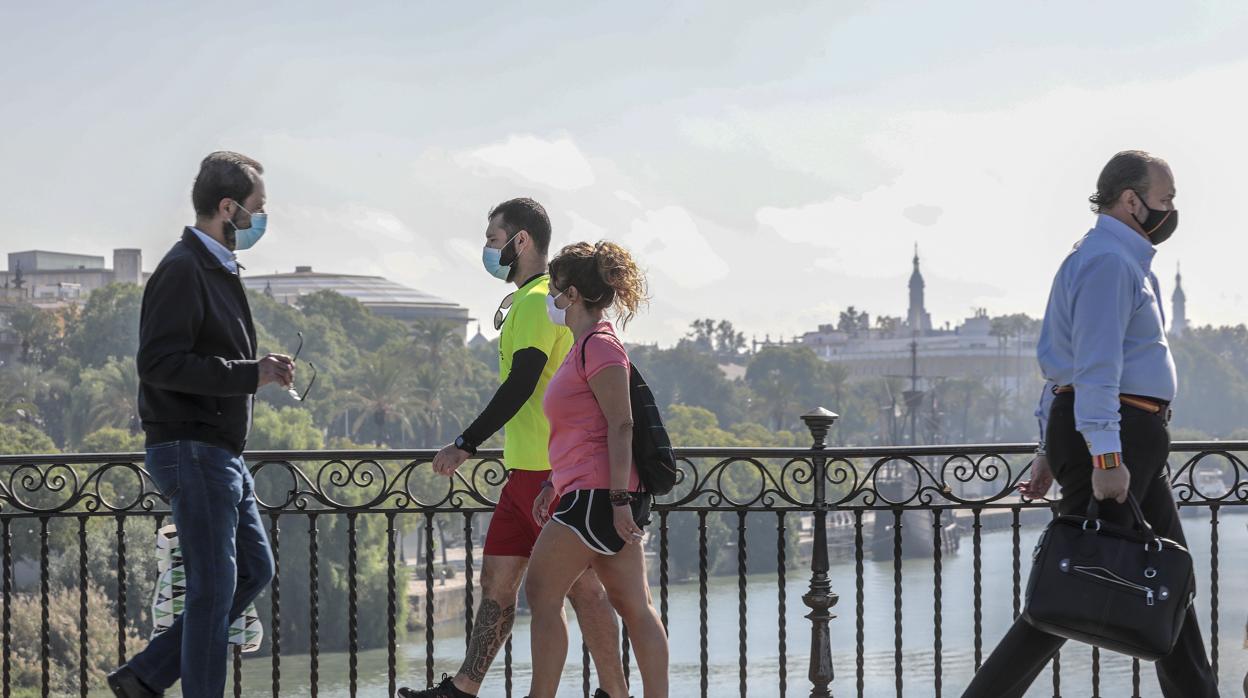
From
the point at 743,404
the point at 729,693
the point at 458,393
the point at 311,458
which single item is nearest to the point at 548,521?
the point at 311,458

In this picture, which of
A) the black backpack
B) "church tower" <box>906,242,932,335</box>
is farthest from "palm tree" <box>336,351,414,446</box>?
"church tower" <box>906,242,932,335</box>

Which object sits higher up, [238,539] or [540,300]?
[540,300]

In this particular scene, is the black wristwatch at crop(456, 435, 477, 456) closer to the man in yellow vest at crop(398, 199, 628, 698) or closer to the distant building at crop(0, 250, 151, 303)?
the man in yellow vest at crop(398, 199, 628, 698)

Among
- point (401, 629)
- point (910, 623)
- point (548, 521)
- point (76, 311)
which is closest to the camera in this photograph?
point (548, 521)

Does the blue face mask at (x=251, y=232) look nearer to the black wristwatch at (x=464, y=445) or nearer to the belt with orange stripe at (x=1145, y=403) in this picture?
the black wristwatch at (x=464, y=445)

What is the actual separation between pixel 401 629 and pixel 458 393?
118 ft

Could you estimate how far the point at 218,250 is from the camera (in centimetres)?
368

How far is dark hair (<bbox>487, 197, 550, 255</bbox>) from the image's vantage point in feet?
13.7

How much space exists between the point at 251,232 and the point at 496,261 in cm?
71

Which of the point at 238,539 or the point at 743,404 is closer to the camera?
the point at 238,539

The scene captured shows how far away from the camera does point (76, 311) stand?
7875 centimetres

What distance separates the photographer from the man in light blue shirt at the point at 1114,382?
11.4 ft

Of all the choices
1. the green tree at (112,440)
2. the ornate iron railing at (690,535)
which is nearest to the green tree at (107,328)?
the green tree at (112,440)

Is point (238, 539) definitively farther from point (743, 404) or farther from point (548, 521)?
point (743, 404)
